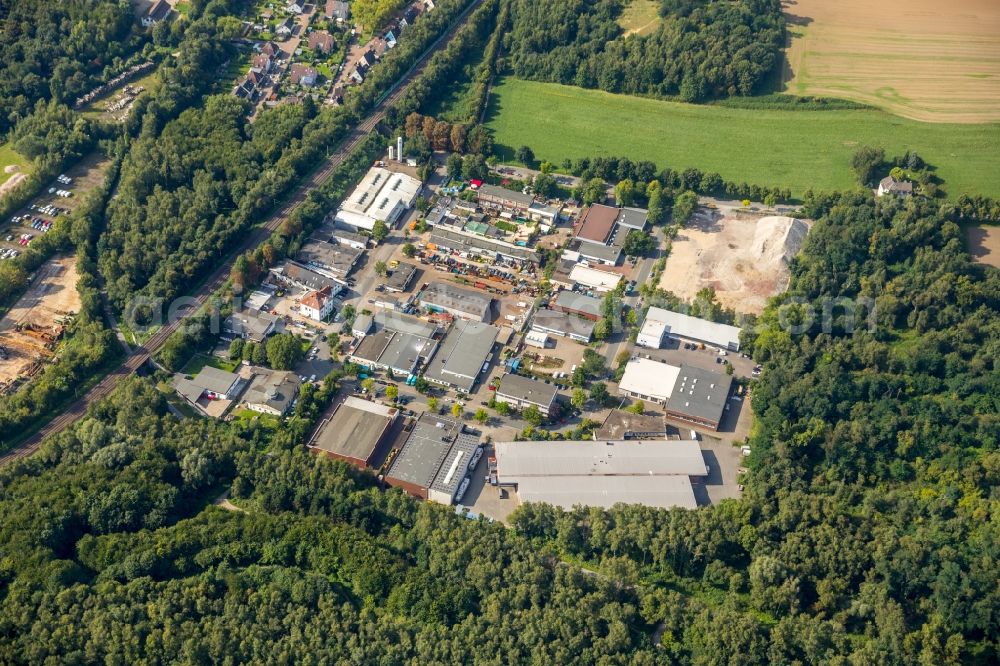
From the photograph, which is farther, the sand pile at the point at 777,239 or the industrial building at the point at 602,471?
the sand pile at the point at 777,239

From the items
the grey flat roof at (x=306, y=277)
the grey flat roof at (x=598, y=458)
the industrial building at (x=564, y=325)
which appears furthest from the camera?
the grey flat roof at (x=306, y=277)

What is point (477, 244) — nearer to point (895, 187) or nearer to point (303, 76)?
point (303, 76)

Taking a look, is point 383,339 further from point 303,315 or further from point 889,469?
point 889,469

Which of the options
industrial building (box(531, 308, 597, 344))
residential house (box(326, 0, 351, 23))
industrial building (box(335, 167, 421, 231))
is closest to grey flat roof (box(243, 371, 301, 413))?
industrial building (box(335, 167, 421, 231))

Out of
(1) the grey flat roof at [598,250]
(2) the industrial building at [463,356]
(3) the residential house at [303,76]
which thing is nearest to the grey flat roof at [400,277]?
(2) the industrial building at [463,356]

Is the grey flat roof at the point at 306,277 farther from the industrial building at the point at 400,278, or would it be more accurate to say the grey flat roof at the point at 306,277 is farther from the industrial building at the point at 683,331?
the industrial building at the point at 683,331

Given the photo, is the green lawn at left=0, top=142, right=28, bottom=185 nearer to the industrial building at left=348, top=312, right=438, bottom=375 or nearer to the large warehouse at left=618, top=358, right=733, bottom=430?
the industrial building at left=348, top=312, right=438, bottom=375
